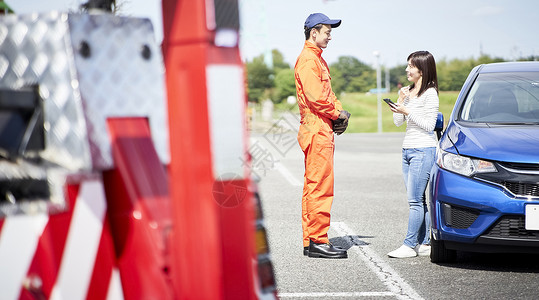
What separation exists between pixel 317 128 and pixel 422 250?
4.73ft

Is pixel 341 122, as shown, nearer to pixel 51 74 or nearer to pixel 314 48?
pixel 314 48

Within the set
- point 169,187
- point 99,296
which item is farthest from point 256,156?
point 99,296

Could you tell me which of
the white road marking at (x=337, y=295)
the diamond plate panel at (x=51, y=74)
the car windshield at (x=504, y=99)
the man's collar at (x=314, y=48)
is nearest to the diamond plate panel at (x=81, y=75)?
the diamond plate panel at (x=51, y=74)

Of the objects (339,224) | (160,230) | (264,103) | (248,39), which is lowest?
(339,224)

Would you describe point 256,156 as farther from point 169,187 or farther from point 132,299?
point 132,299

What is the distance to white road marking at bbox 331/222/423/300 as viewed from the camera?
15.8 ft

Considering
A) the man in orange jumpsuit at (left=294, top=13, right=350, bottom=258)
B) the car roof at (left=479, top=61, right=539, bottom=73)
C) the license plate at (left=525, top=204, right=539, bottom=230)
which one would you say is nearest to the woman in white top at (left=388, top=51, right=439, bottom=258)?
the man in orange jumpsuit at (left=294, top=13, right=350, bottom=258)

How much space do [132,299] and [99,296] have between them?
9 centimetres

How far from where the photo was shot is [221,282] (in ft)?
5.34

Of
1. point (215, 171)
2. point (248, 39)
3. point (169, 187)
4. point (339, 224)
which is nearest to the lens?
point (215, 171)

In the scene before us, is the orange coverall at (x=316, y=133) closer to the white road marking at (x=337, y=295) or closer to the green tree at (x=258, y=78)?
the white road marking at (x=337, y=295)

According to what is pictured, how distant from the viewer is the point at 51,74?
5.90 ft

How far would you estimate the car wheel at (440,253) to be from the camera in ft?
18.4

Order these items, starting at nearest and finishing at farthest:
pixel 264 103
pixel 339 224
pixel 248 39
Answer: pixel 248 39
pixel 264 103
pixel 339 224
